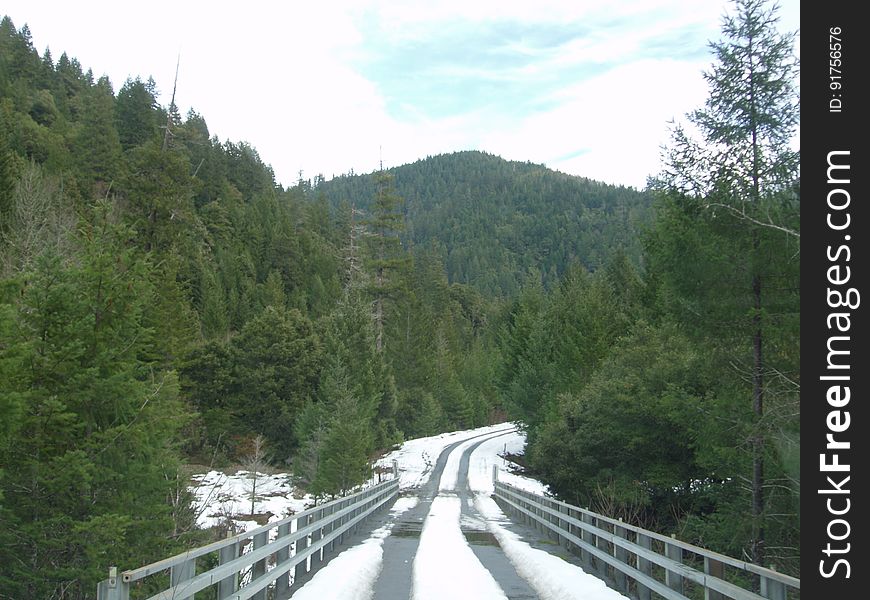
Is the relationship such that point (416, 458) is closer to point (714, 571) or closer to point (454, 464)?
point (454, 464)

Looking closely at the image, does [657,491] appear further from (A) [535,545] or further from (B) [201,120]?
(B) [201,120]

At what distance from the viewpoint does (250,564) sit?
25.8ft

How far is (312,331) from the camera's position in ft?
209

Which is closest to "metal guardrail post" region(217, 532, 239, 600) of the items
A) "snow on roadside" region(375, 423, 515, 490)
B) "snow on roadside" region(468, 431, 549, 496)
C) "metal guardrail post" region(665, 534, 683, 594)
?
"metal guardrail post" region(665, 534, 683, 594)

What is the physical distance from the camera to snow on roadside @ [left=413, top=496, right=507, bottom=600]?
32.2 ft

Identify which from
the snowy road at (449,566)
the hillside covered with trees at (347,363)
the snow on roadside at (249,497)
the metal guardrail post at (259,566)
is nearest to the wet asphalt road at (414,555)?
the snowy road at (449,566)

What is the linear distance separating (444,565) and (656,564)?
3523 millimetres

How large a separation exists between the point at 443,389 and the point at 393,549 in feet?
275

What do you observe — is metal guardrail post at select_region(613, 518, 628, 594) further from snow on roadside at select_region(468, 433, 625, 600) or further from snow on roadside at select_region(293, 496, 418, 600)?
snow on roadside at select_region(293, 496, 418, 600)

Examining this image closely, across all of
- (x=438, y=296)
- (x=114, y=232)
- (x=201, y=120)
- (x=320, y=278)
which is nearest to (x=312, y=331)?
(x=320, y=278)

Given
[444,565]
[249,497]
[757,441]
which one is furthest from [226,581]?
[249,497]
